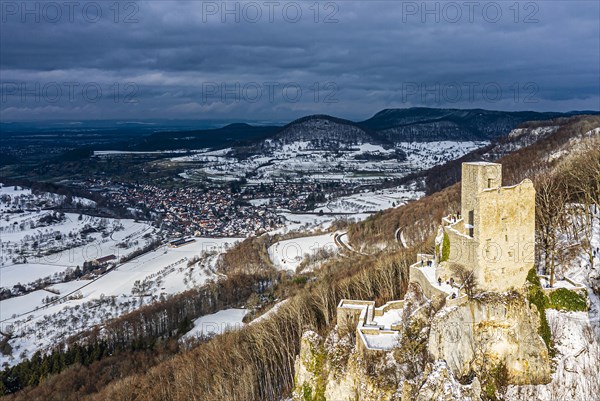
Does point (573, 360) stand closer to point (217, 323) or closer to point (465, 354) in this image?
point (465, 354)

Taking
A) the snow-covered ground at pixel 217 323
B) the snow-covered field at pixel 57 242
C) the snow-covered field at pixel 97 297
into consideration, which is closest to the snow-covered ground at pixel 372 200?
the snow-covered field at pixel 97 297

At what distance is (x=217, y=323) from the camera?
56.2m

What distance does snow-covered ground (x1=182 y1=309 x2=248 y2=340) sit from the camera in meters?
52.3

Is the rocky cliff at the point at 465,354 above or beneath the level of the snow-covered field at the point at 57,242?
above

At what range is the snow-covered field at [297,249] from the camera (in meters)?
76.8

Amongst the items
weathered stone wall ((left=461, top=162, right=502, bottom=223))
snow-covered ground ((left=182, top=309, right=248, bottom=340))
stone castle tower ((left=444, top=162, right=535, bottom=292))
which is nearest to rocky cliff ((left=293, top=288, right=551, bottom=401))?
stone castle tower ((left=444, top=162, right=535, bottom=292))

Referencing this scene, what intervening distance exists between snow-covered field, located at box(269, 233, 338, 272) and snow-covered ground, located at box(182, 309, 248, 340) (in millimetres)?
16065

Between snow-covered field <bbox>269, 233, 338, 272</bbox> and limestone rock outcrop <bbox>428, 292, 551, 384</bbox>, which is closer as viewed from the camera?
limestone rock outcrop <bbox>428, 292, 551, 384</bbox>

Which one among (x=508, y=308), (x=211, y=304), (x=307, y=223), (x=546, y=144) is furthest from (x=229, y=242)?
(x=508, y=308)

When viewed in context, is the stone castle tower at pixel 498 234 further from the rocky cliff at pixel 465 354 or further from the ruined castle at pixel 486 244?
the rocky cliff at pixel 465 354

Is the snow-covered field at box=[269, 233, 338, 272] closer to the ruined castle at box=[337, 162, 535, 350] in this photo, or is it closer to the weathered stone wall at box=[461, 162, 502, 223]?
the ruined castle at box=[337, 162, 535, 350]

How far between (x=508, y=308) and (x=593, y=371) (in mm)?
3936

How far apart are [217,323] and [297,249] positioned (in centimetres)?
2976

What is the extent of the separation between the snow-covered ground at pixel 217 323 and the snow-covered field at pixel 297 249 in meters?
16.1
